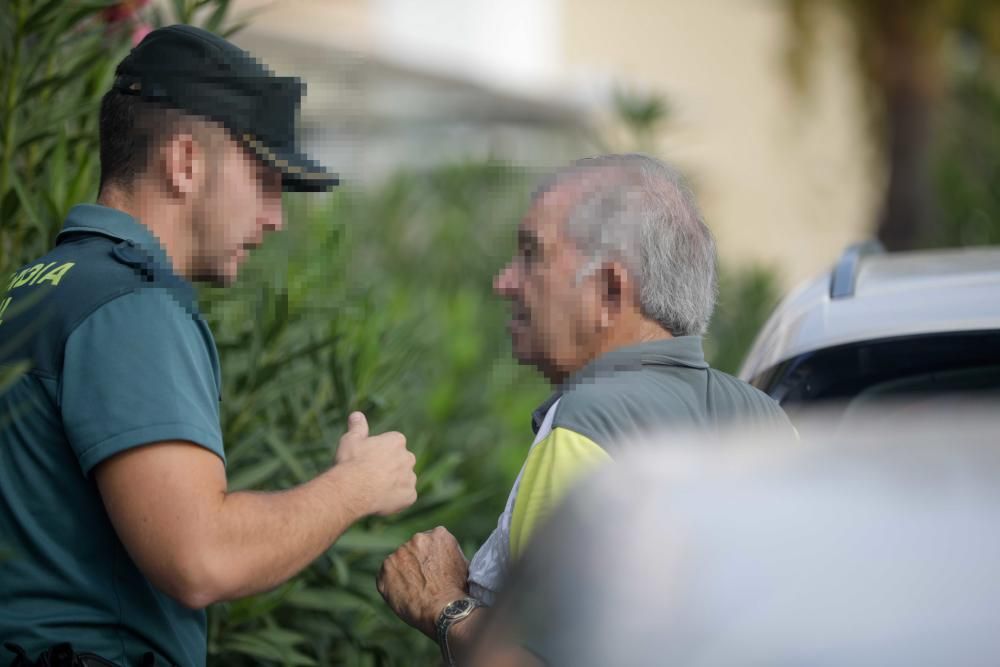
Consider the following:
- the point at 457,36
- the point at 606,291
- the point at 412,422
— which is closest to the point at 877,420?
the point at 606,291

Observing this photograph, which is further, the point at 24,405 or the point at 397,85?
the point at 397,85

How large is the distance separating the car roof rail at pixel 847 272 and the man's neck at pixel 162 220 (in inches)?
57.7

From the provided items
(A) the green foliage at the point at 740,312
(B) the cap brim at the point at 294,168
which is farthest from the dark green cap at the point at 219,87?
(A) the green foliage at the point at 740,312

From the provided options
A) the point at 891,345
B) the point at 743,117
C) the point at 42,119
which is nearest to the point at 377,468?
the point at 891,345

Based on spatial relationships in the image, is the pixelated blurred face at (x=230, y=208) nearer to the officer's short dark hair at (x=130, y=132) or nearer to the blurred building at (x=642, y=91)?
the officer's short dark hair at (x=130, y=132)

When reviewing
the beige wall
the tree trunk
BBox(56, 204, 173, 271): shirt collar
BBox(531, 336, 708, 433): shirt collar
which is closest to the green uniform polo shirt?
BBox(56, 204, 173, 271): shirt collar

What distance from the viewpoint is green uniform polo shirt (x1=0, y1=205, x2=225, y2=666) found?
2.06 metres

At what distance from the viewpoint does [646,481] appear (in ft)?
5.49

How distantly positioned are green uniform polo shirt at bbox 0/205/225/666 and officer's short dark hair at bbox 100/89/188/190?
0.27 feet

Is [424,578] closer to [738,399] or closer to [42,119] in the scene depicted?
[738,399]

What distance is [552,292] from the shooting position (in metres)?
2.20

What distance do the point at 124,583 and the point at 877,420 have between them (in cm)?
150

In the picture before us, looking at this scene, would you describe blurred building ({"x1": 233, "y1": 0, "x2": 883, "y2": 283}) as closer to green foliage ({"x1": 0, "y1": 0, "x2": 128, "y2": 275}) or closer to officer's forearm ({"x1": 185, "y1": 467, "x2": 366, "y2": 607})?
green foliage ({"x1": 0, "y1": 0, "x2": 128, "y2": 275})

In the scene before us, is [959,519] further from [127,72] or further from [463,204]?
[463,204]
